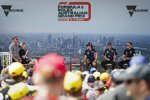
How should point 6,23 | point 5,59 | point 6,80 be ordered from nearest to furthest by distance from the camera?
point 6,80, point 5,59, point 6,23

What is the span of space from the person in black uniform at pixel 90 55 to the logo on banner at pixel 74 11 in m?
1.82

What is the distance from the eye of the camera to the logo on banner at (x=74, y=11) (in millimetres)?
22109

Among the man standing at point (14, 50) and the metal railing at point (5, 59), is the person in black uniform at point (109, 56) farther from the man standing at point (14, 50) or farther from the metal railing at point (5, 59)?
the metal railing at point (5, 59)

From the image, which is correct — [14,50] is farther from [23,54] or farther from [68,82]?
[68,82]

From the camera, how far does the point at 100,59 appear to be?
71.7 ft

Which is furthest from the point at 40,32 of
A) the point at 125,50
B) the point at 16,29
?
the point at 125,50

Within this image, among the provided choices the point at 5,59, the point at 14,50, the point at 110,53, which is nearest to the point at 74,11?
the point at 110,53

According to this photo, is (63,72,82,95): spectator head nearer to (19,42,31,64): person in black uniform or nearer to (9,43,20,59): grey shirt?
(9,43,20,59): grey shirt

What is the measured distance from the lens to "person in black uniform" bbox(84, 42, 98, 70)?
20859 mm

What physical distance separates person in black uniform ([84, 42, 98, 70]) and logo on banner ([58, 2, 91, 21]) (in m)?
1.82

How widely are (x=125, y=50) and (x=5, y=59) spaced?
5.16m

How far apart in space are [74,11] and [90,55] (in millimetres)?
2610

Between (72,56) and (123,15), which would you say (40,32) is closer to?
(72,56)

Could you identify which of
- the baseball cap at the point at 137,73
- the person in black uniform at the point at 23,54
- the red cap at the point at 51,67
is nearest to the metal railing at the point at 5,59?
the person in black uniform at the point at 23,54
